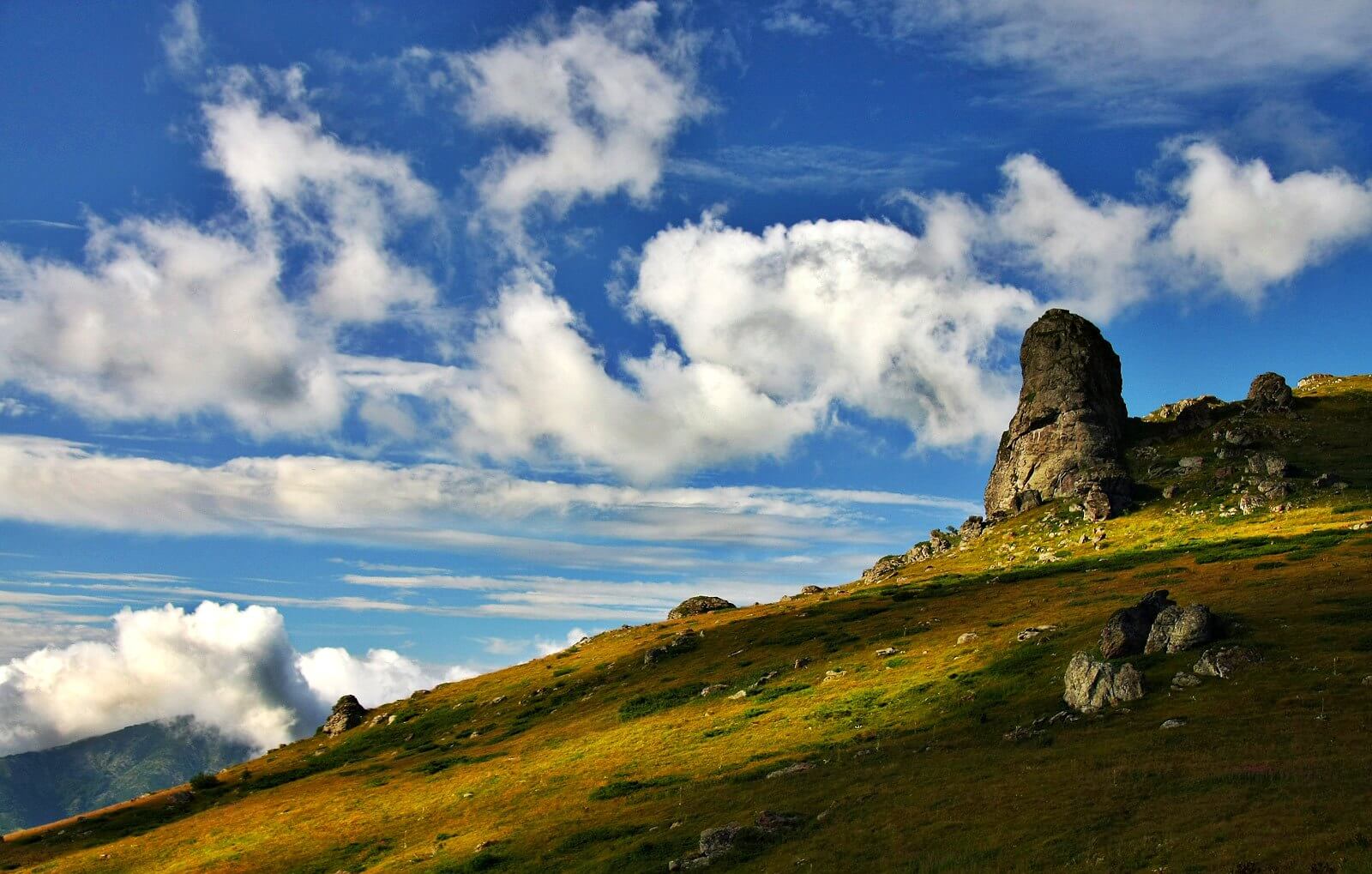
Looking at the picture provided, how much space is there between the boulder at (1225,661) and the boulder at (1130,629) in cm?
420

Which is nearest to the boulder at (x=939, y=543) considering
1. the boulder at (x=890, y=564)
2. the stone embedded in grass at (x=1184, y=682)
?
the boulder at (x=890, y=564)

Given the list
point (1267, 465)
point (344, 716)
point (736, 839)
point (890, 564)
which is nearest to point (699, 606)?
point (890, 564)

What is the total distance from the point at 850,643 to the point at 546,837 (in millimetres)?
45411

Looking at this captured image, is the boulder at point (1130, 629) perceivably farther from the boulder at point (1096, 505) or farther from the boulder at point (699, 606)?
the boulder at point (699, 606)

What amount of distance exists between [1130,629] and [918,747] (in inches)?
582

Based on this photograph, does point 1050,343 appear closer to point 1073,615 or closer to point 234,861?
point 1073,615

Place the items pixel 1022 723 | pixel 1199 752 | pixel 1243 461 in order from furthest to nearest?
pixel 1243 461 → pixel 1022 723 → pixel 1199 752

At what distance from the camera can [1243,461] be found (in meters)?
119

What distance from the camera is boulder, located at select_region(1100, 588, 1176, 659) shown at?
45125 mm

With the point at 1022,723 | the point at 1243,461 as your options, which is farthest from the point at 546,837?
the point at 1243,461

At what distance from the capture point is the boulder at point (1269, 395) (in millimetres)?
141250

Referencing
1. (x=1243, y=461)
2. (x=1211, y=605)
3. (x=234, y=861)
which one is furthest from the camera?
(x=1243, y=461)

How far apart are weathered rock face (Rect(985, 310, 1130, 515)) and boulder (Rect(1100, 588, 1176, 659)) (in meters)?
89.9

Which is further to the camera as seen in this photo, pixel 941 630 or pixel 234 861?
pixel 941 630
